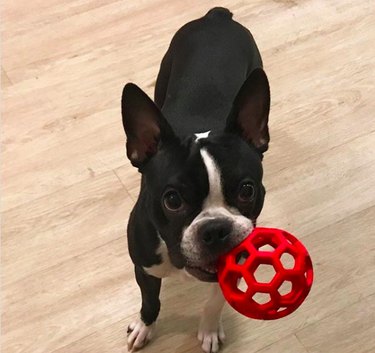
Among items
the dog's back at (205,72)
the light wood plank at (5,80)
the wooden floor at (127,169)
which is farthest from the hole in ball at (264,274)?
the light wood plank at (5,80)

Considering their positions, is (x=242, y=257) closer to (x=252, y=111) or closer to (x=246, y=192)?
(x=246, y=192)

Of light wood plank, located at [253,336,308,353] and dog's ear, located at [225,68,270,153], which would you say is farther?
light wood plank, located at [253,336,308,353]

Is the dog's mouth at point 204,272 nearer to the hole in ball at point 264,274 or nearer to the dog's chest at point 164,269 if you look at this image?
the dog's chest at point 164,269

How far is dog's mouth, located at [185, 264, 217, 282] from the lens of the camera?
1.60m

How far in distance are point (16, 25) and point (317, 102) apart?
153 centimetres

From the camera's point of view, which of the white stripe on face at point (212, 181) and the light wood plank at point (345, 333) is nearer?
the white stripe on face at point (212, 181)

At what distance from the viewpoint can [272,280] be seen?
1.55 meters

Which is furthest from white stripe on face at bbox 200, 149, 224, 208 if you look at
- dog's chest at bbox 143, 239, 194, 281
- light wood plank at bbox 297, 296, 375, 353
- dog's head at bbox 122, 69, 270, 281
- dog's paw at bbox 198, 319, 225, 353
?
light wood plank at bbox 297, 296, 375, 353

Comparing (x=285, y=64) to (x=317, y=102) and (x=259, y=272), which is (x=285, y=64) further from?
(x=259, y=272)

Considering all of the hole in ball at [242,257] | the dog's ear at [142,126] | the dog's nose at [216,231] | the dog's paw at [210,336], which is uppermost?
the dog's ear at [142,126]

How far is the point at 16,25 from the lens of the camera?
3.29 meters

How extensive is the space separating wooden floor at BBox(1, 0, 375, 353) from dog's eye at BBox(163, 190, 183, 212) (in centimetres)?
71

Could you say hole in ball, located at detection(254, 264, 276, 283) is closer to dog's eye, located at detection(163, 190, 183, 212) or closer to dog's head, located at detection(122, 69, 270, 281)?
dog's head, located at detection(122, 69, 270, 281)

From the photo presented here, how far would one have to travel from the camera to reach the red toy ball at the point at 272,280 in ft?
4.97
